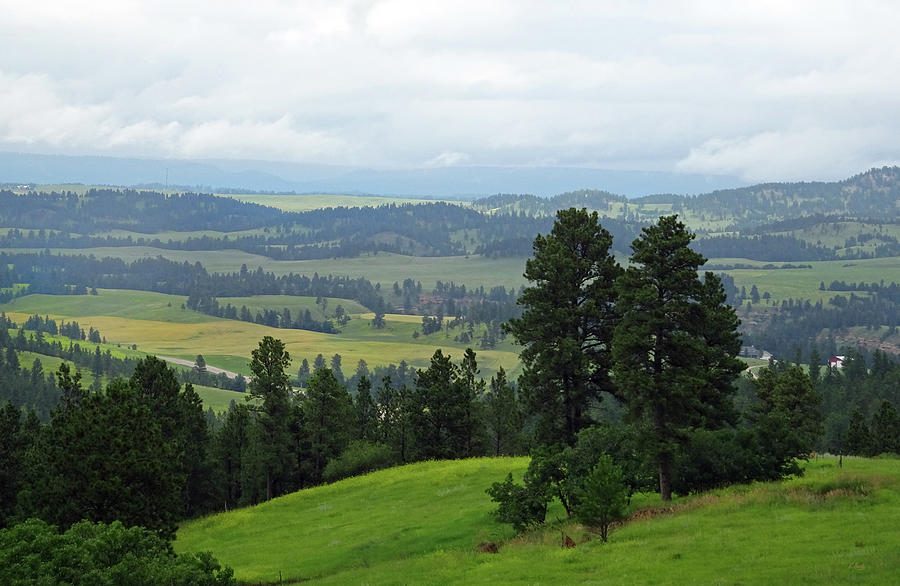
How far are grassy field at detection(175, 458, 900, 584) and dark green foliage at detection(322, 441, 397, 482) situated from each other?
903 inches

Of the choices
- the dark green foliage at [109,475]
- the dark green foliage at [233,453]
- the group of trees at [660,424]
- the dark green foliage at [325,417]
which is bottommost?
the dark green foliage at [233,453]

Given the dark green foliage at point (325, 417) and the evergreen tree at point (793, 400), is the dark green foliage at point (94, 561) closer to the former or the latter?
the evergreen tree at point (793, 400)

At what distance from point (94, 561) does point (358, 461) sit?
2051 inches

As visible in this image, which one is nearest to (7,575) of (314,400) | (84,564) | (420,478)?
(84,564)

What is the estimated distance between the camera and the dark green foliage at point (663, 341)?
133 feet

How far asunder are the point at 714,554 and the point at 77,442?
3384 cm

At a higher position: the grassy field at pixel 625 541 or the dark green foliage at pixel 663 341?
the dark green foliage at pixel 663 341

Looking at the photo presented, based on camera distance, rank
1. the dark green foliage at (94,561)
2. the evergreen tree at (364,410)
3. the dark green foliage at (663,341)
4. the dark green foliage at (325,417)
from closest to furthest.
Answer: the dark green foliage at (94,561), the dark green foliage at (663,341), the dark green foliage at (325,417), the evergreen tree at (364,410)

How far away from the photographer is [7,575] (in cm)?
2794

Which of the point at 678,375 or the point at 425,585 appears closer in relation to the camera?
the point at 425,585

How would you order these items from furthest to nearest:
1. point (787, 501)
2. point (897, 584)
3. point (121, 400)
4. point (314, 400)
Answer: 1. point (314, 400)
2. point (121, 400)
3. point (787, 501)
4. point (897, 584)

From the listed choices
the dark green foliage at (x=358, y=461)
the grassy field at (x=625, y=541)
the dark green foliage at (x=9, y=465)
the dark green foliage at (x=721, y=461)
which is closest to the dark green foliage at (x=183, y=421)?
the dark green foliage at (x=9, y=465)

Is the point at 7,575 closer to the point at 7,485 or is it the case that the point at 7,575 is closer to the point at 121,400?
the point at 121,400

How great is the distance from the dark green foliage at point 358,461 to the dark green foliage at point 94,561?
4988 cm
